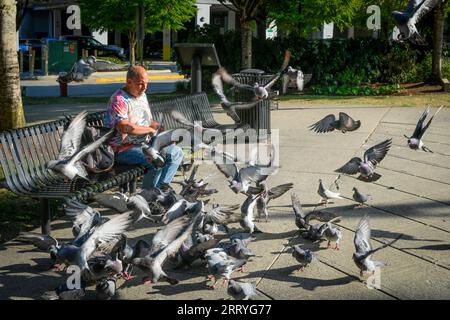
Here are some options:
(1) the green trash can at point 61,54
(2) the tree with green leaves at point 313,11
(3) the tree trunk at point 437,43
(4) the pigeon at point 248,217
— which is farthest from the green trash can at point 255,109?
(1) the green trash can at point 61,54

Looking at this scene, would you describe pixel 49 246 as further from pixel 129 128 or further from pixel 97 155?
pixel 129 128

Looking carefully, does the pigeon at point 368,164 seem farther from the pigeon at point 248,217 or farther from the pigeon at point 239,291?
the pigeon at point 239,291

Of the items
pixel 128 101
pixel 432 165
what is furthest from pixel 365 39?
pixel 128 101

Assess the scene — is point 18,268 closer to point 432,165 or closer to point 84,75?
point 432,165

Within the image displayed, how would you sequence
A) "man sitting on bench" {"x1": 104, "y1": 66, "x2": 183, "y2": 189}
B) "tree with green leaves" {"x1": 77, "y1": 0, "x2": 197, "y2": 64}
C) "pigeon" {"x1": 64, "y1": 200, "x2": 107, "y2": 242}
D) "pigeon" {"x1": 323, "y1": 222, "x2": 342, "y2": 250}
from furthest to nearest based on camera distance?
"tree with green leaves" {"x1": 77, "y1": 0, "x2": 197, "y2": 64} → "man sitting on bench" {"x1": 104, "y1": 66, "x2": 183, "y2": 189} → "pigeon" {"x1": 323, "y1": 222, "x2": 342, "y2": 250} → "pigeon" {"x1": 64, "y1": 200, "x2": 107, "y2": 242}

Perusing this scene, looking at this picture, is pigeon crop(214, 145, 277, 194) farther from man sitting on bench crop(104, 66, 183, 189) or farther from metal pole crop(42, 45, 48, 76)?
metal pole crop(42, 45, 48, 76)

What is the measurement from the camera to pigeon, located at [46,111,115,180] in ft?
18.7

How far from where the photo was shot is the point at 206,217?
569 cm

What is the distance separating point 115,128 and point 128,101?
52 centimetres

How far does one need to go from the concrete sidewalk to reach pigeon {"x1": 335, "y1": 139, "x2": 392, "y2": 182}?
37cm

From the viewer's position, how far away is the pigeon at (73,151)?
224 inches

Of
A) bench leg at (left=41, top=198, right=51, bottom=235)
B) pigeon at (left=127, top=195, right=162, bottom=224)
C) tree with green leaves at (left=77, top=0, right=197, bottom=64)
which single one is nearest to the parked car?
tree with green leaves at (left=77, top=0, right=197, bottom=64)

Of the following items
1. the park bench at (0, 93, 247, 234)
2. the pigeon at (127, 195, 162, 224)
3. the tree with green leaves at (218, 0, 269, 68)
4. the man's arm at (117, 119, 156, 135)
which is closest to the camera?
the pigeon at (127, 195, 162, 224)

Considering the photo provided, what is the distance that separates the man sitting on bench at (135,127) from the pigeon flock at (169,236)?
303mm
